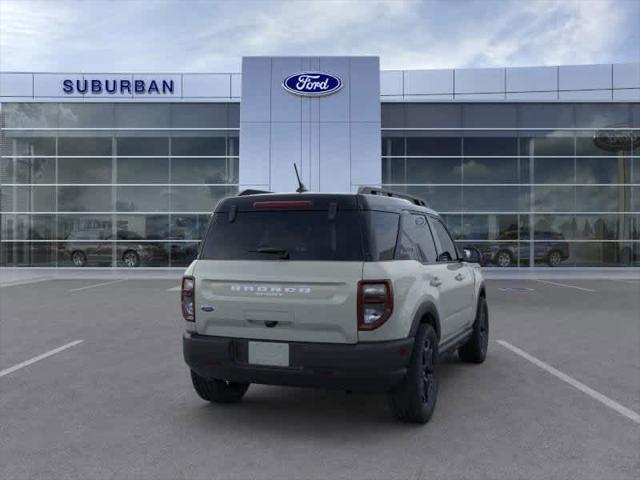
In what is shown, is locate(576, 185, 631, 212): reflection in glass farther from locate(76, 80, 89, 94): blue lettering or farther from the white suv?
the white suv

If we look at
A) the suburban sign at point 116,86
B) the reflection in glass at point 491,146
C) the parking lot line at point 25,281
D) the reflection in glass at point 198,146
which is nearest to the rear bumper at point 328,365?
the parking lot line at point 25,281

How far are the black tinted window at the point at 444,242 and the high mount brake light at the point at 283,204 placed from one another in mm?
1799

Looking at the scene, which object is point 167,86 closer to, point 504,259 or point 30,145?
point 30,145

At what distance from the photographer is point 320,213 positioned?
445cm

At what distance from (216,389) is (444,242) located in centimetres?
285

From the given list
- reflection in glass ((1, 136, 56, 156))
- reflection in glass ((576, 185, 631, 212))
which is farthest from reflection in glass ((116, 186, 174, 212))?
reflection in glass ((576, 185, 631, 212))

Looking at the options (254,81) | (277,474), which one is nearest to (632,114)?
(254,81)

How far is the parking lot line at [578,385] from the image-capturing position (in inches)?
192

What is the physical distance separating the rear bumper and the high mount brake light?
3.50ft

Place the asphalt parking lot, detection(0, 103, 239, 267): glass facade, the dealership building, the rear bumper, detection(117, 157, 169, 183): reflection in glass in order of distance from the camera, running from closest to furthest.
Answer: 1. the asphalt parking lot
2. the rear bumper
3. detection(0, 103, 239, 267): glass facade
4. the dealership building
5. detection(117, 157, 169, 183): reflection in glass

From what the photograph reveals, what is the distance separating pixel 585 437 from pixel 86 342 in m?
6.70

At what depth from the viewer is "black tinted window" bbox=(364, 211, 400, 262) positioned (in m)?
4.31

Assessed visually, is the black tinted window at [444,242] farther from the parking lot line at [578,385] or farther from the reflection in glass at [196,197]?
the reflection in glass at [196,197]

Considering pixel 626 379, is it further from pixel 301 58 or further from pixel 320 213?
pixel 301 58
